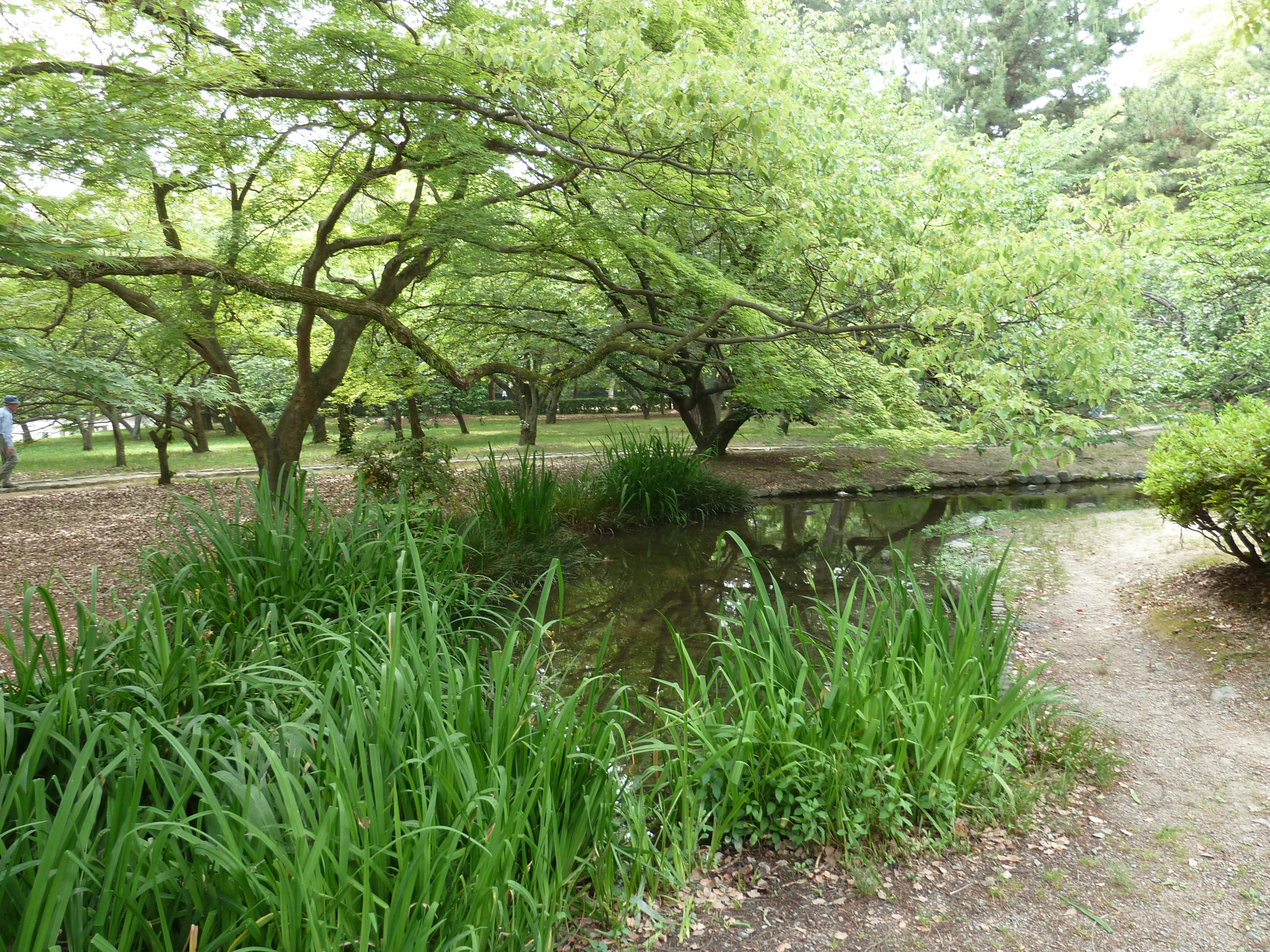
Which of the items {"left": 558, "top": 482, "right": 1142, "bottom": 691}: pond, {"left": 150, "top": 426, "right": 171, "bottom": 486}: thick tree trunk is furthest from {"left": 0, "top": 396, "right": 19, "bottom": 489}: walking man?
{"left": 558, "top": 482, "right": 1142, "bottom": 691}: pond

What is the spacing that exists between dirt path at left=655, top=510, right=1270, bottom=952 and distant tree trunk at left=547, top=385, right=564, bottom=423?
1470 cm

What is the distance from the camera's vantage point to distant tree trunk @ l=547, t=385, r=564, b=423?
18.1 m

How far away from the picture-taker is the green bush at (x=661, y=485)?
28.4ft

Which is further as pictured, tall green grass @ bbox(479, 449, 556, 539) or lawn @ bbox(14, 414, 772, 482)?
lawn @ bbox(14, 414, 772, 482)

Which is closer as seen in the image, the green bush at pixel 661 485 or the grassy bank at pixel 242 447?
the green bush at pixel 661 485

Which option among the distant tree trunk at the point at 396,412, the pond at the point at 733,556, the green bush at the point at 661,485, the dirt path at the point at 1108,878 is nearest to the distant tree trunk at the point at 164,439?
the distant tree trunk at the point at 396,412

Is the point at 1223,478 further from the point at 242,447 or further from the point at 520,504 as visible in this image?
the point at 242,447

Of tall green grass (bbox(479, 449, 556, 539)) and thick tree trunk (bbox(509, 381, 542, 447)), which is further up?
thick tree trunk (bbox(509, 381, 542, 447))

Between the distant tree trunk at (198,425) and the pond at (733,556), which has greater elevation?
the distant tree trunk at (198,425)

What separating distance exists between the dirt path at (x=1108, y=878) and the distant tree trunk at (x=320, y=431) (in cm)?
1731

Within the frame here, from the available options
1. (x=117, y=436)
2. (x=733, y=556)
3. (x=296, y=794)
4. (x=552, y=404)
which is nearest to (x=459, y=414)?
(x=552, y=404)

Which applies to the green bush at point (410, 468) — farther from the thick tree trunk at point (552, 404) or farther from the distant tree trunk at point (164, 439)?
the thick tree trunk at point (552, 404)

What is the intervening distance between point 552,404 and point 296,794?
17684 millimetres

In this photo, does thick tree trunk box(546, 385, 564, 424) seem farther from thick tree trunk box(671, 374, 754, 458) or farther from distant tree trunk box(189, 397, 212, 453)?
distant tree trunk box(189, 397, 212, 453)
